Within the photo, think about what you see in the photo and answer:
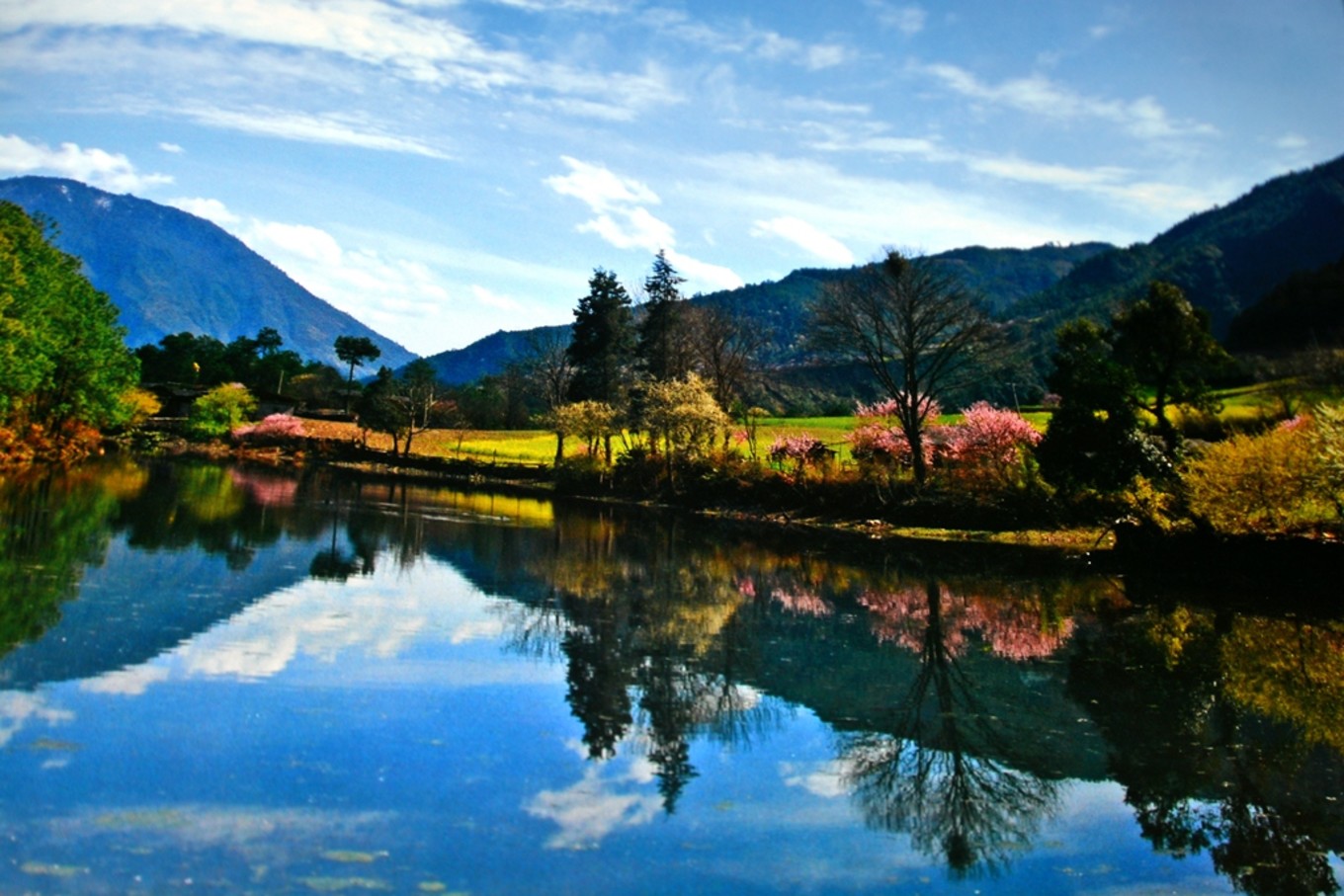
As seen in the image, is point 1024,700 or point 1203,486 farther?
point 1203,486

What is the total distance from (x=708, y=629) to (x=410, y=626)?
5575mm

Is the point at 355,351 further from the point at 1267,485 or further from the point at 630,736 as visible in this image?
the point at 630,736

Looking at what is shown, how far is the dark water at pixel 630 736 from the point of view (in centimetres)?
804

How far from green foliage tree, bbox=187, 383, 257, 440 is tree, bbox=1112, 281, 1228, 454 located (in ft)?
253

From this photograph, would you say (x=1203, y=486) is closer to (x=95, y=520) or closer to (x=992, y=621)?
(x=992, y=621)

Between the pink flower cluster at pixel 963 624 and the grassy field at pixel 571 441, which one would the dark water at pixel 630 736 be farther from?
the grassy field at pixel 571 441

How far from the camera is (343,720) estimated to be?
11375mm

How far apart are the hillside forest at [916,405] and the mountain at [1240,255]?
199ft

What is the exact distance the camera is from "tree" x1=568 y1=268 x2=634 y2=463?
247 ft

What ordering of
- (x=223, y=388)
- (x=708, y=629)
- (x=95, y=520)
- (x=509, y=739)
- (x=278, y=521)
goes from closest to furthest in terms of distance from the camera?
(x=509, y=739) < (x=708, y=629) < (x=95, y=520) < (x=278, y=521) < (x=223, y=388)

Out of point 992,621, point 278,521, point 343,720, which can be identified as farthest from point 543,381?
point 343,720

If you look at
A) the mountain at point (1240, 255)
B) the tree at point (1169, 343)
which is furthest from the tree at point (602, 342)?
the mountain at point (1240, 255)

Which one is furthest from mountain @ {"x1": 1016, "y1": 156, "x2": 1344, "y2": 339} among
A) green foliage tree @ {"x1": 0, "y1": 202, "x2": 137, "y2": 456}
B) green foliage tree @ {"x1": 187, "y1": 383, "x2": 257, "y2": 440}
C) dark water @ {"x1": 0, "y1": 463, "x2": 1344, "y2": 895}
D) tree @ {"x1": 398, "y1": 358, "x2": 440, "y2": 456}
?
dark water @ {"x1": 0, "y1": 463, "x2": 1344, "y2": 895}

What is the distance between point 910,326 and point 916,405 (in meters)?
4.01
